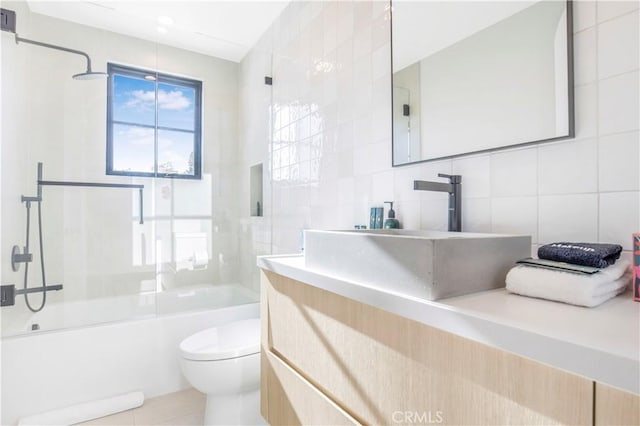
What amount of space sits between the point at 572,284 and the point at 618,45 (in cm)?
58

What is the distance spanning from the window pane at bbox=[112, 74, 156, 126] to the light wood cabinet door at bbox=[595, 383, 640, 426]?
2.64m

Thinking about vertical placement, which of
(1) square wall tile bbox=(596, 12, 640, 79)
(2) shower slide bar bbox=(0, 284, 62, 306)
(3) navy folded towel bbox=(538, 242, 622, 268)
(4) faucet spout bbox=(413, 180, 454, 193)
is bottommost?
(2) shower slide bar bbox=(0, 284, 62, 306)

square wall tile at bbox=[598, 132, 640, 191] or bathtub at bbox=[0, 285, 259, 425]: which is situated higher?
square wall tile at bbox=[598, 132, 640, 191]

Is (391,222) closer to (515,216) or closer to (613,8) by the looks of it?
(515,216)

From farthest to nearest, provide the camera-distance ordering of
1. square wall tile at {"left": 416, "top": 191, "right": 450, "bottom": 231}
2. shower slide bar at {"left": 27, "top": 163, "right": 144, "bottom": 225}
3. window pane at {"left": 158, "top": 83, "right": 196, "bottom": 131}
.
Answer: window pane at {"left": 158, "top": 83, "right": 196, "bottom": 131} → shower slide bar at {"left": 27, "top": 163, "right": 144, "bottom": 225} → square wall tile at {"left": 416, "top": 191, "right": 450, "bottom": 231}

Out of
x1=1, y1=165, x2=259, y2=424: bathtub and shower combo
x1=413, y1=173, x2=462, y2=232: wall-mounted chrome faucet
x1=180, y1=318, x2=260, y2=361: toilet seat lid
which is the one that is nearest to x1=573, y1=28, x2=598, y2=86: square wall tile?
x1=413, y1=173, x2=462, y2=232: wall-mounted chrome faucet

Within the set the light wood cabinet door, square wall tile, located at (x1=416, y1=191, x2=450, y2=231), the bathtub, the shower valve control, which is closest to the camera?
the light wood cabinet door

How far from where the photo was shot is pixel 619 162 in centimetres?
76

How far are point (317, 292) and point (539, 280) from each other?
0.54m

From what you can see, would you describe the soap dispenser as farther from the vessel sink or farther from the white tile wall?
the vessel sink

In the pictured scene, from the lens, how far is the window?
7.61 ft

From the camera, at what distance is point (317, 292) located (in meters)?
0.96

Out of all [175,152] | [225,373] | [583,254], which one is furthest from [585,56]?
[175,152]

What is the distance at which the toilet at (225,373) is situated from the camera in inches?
57.9
